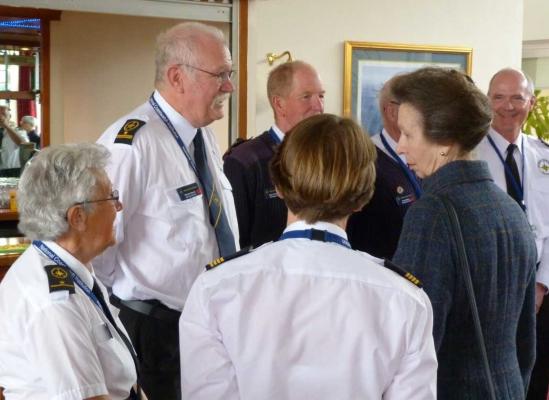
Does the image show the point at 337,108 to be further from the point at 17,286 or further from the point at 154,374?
the point at 17,286

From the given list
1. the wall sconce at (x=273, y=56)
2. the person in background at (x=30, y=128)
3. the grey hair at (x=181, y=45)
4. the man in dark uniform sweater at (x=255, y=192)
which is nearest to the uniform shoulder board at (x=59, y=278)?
the grey hair at (x=181, y=45)

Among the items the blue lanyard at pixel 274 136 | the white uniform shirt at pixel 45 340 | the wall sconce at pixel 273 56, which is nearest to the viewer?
the white uniform shirt at pixel 45 340

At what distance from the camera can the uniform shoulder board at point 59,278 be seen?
156 centimetres

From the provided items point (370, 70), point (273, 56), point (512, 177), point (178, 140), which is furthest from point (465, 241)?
point (370, 70)

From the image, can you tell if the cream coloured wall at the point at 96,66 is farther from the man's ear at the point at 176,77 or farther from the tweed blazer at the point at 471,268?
the tweed blazer at the point at 471,268

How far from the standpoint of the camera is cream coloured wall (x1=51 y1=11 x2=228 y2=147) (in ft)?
19.7

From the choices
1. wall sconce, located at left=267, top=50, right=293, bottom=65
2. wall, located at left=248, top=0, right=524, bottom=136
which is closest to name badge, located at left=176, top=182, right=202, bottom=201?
wall, located at left=248, top=0, right=524, bottom=136

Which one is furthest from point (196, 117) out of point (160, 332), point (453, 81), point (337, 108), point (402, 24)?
point (402, 24)

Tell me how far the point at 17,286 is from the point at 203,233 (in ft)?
2.75

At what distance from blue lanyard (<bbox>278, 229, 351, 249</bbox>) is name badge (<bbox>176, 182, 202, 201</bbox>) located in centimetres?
93

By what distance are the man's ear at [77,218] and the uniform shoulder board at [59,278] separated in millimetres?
123

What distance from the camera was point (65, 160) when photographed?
1.72 metres

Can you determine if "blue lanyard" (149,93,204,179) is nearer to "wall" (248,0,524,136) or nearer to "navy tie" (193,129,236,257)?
"navy tie" (193,129,236,257)

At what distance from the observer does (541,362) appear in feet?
11.1
